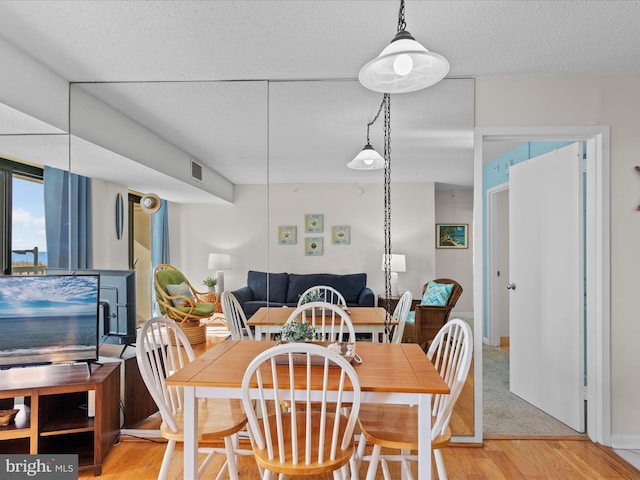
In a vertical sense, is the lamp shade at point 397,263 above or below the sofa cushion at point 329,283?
above

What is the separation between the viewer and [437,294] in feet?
9.42

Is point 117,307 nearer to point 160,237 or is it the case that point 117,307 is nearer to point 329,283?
point 160,237

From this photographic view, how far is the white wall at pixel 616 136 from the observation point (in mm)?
2736

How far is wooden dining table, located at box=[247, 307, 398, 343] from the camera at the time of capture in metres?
2.76

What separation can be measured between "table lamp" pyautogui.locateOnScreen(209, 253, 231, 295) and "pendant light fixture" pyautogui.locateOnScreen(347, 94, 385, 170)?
44.2 inches

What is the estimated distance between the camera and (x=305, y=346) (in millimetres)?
1609

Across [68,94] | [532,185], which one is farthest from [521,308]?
[68,94]

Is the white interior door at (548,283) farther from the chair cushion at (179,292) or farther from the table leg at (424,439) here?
the chair cushion at (179,292)

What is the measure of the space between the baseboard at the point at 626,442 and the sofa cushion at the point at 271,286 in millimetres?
2398

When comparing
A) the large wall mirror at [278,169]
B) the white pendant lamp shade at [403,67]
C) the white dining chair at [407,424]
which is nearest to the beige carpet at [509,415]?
the large wall mirror at [278,169]

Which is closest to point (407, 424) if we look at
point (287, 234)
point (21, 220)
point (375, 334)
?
point (375, 334)

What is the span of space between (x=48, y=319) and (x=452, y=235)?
2.61 metres

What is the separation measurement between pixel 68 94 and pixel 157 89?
2.00 feet

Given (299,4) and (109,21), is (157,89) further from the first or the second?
(299,4)
